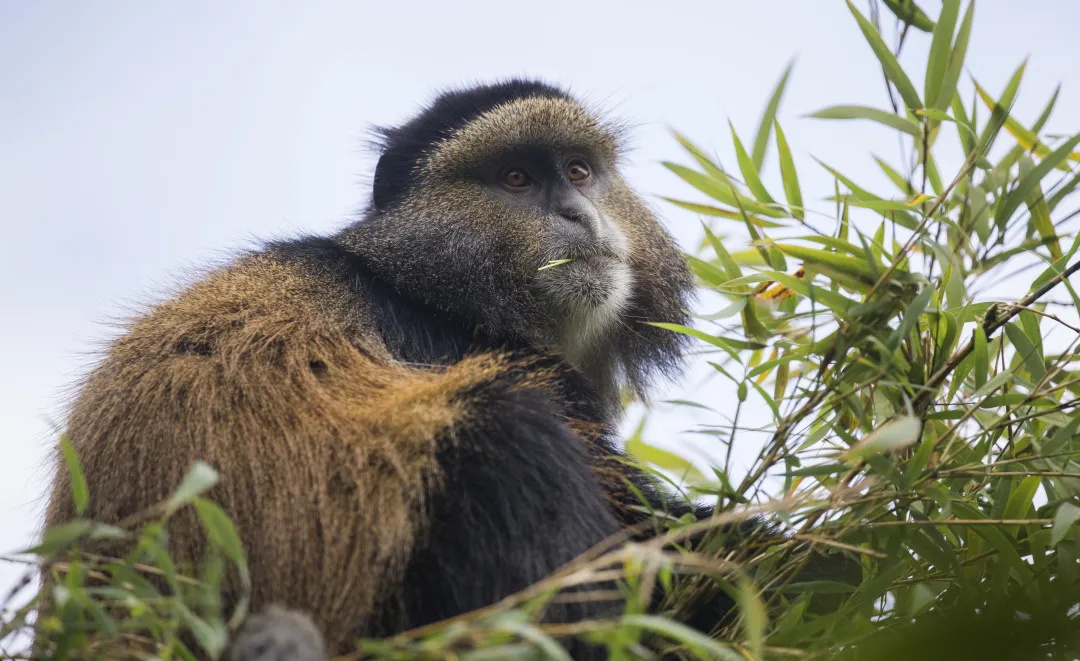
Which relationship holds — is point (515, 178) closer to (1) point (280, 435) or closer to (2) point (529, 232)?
(2) point (529, 232)

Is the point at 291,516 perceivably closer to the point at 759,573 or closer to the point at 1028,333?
the point at 759,573

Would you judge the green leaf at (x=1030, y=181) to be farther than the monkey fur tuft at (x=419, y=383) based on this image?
Yes

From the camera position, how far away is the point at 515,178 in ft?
17.5

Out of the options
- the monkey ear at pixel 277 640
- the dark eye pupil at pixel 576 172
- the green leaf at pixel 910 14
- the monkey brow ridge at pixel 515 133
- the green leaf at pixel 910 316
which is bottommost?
the monkey ear at pixel 277 640

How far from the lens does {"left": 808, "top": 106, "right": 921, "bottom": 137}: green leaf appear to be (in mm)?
3830

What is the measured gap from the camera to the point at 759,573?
11.1 feet

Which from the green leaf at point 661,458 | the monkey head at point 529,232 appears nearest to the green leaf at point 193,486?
the green leaf at point 661,458

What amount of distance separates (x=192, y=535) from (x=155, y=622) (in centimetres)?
91

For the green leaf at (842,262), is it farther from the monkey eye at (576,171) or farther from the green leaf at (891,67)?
the monkey eye at (576,171)

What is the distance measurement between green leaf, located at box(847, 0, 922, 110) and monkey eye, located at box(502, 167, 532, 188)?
1.96 meters

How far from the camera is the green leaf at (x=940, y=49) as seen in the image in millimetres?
3746

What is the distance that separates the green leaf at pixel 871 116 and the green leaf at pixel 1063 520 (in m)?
1.52

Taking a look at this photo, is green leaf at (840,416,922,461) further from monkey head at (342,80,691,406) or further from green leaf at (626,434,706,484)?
monkey head at (342,80,691,406)

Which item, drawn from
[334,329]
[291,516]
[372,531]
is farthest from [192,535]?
[334,329]
